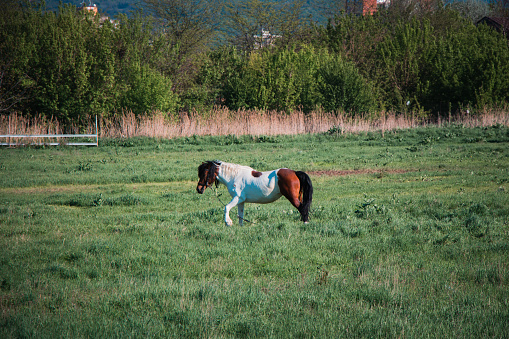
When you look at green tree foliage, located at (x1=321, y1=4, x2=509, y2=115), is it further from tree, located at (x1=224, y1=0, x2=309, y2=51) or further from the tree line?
tree, located at (x1=224, y1=0, x2=309, y2=51)

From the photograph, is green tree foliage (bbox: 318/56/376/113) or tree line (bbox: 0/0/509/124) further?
green tree foliage (bbox: 318/56/376/113)

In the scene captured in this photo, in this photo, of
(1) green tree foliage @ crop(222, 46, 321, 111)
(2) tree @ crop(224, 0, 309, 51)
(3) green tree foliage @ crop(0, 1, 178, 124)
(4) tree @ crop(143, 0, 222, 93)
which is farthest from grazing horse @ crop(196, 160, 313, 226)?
(2) tree @ crop(224, 0, 309, 51)

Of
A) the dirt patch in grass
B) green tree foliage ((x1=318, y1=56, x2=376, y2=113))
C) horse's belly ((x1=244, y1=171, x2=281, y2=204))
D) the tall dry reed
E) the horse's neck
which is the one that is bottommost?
the dirt patch in grass

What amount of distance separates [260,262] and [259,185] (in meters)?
2.40

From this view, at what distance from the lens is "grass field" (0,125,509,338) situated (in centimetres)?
473

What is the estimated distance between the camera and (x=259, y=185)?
8.86m

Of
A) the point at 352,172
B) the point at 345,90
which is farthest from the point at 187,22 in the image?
the point at 352,172

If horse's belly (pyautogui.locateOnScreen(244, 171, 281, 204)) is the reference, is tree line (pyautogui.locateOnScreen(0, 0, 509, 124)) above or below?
above

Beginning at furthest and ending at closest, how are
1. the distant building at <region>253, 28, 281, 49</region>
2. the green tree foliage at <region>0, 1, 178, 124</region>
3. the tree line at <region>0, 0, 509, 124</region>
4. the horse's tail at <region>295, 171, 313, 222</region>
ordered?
the distant building at <region>253, 28, 281, 49</region>
the tree line at <region>0, 0, 509, 124</region>
the green tree foliage at <region>0, 1, 178, 124</region>
the horse's tail at <region>295, 171, 313, 222</region>

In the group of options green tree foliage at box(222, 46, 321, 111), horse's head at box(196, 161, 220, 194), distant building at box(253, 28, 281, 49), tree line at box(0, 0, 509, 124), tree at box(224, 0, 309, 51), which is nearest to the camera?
horse's head at box(196, 161, 220, 194)

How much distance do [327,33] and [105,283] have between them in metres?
49.9

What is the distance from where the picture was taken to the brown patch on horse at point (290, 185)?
8781 millimetres

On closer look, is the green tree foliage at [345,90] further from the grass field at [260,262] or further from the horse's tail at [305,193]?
the horse's tail at [305,193]

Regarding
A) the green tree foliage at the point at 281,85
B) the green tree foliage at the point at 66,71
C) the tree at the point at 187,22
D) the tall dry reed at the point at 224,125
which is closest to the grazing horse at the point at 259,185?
the tall dry reed at the point at 224,125
